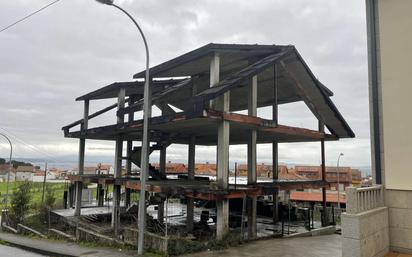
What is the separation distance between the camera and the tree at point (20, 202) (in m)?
27.2

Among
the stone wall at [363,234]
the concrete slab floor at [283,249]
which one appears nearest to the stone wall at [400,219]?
the stone wall at [363,234]

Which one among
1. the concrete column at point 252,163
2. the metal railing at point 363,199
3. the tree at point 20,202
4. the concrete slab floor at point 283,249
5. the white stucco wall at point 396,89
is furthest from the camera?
the tree at point 20,202

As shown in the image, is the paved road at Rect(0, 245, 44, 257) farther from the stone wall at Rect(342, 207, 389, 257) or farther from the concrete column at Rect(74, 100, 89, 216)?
the stone wall at Rect(342, 207, 389, 257)

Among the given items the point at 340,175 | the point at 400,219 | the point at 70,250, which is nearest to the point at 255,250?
the point at 400,219

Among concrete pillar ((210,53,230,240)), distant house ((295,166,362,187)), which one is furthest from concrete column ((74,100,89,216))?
distant house ((295,166,362,187))

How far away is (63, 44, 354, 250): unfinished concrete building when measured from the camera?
15500 millimetres

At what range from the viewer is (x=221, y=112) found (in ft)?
50.4

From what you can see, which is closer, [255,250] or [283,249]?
[255,250]

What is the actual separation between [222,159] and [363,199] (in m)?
6.98

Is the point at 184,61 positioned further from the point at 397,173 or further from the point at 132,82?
the point at 397,173

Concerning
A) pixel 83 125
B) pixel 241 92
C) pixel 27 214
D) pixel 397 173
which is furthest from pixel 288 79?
pixel 27 214

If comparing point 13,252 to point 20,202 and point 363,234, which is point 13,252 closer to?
point 20,202

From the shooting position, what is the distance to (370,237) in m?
9.33

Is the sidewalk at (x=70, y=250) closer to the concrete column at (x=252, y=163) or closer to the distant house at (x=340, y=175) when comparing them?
the concrete column at (x=252, y=163)
